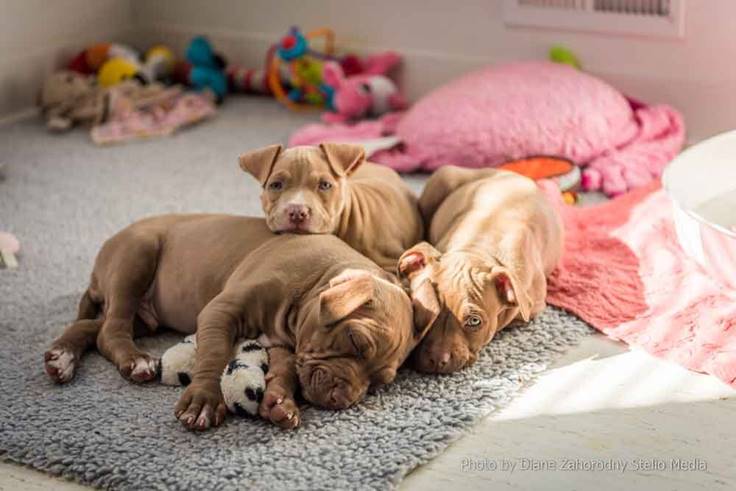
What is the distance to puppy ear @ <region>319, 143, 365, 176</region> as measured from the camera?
8.64ft

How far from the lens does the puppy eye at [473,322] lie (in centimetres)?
240

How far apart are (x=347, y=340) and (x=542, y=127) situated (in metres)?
1.64

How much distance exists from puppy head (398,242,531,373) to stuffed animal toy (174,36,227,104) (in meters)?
2.40

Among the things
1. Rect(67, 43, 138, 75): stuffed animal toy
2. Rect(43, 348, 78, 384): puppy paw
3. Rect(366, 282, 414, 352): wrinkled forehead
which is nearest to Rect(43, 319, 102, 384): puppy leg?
Rect(43, 348, 78, 384): puppy paw

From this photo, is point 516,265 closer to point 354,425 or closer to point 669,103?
point 354,425

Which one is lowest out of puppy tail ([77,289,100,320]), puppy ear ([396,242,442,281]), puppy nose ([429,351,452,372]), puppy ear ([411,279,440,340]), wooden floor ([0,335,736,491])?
wooden floor ([0,335,736,491])

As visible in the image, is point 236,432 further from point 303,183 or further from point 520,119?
point 520,119

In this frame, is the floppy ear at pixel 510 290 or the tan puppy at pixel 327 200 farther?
the tan puppy at pixel 327 200

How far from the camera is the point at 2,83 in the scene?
175 inches

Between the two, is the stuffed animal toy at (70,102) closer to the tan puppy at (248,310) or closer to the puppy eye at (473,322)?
the tan puppy at (248,310)

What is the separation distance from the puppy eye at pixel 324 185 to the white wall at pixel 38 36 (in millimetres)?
2280

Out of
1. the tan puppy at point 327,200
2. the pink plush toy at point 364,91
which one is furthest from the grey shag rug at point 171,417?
the pink plush toy at point 364,91

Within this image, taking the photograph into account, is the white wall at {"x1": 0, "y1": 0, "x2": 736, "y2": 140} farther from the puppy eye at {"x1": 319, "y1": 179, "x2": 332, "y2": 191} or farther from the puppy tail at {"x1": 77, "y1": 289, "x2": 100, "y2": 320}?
the puppy tail at {"x1": 77, "y1": 289, "x2": 100, "y2": 320}

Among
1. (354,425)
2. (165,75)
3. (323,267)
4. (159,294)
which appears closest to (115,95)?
(165,75)
